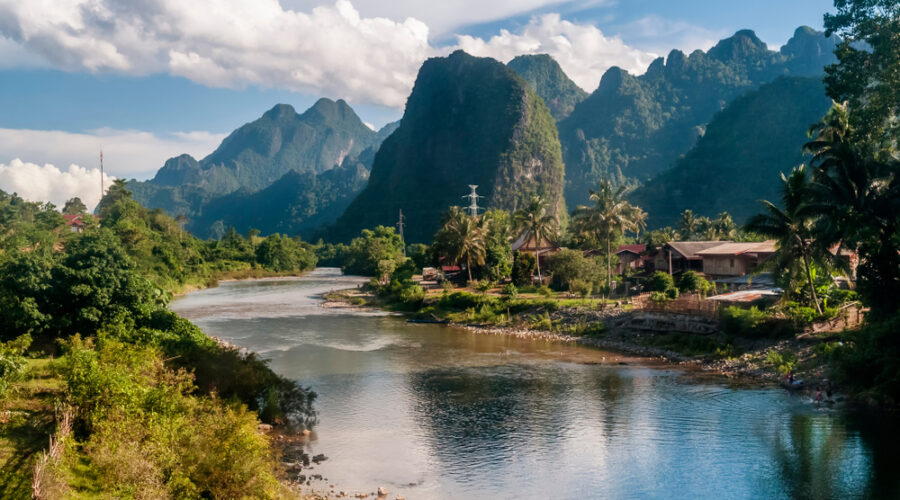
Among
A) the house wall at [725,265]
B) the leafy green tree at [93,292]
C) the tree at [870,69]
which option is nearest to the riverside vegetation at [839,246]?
the tree at [870,69]

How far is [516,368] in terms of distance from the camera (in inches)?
1406

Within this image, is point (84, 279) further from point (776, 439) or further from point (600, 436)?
point (776, 439)

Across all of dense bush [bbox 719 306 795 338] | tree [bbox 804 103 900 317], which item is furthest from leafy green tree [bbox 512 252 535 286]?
tree [bbox 804 103 900 317]

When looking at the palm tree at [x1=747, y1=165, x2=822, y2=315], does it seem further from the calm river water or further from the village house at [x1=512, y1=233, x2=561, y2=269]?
the village house at [x1=512, y1=233, x2=561, y2=269]

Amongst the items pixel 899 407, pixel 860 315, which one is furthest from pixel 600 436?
pixel 860 315

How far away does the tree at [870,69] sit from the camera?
25078mm

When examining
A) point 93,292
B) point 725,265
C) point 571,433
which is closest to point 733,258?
point 725,265

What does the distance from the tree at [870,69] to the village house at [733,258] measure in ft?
95.2

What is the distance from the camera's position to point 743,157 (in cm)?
16600

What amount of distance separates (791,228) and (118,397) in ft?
110

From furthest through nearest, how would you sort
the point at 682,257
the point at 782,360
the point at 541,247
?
1. the point at 541,247
2. the point at 682,257
3. the point at 782,360

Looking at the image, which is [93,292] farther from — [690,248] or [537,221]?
[690,248]

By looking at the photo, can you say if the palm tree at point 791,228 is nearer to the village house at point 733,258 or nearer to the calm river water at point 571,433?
the calm river water at point 571,433

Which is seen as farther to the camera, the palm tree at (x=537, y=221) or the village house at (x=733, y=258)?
the palm tree at (x=537, y=221)
